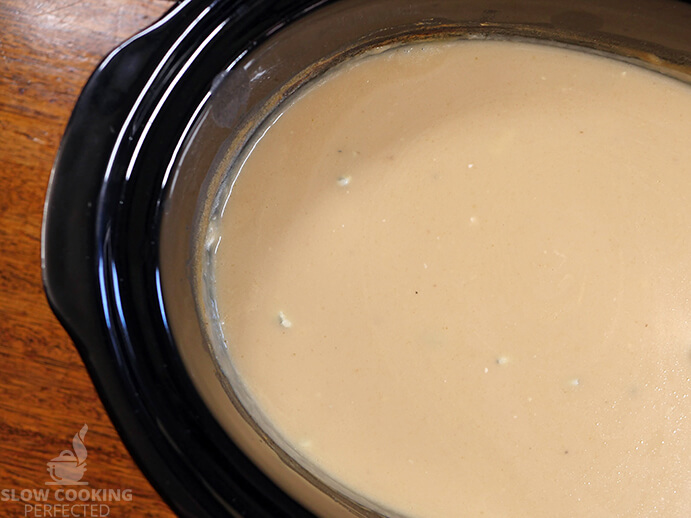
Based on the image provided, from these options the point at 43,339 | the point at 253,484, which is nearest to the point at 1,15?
the point at 43,339

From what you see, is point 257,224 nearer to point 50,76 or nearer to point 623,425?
point 50,76

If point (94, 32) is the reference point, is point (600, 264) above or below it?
below
